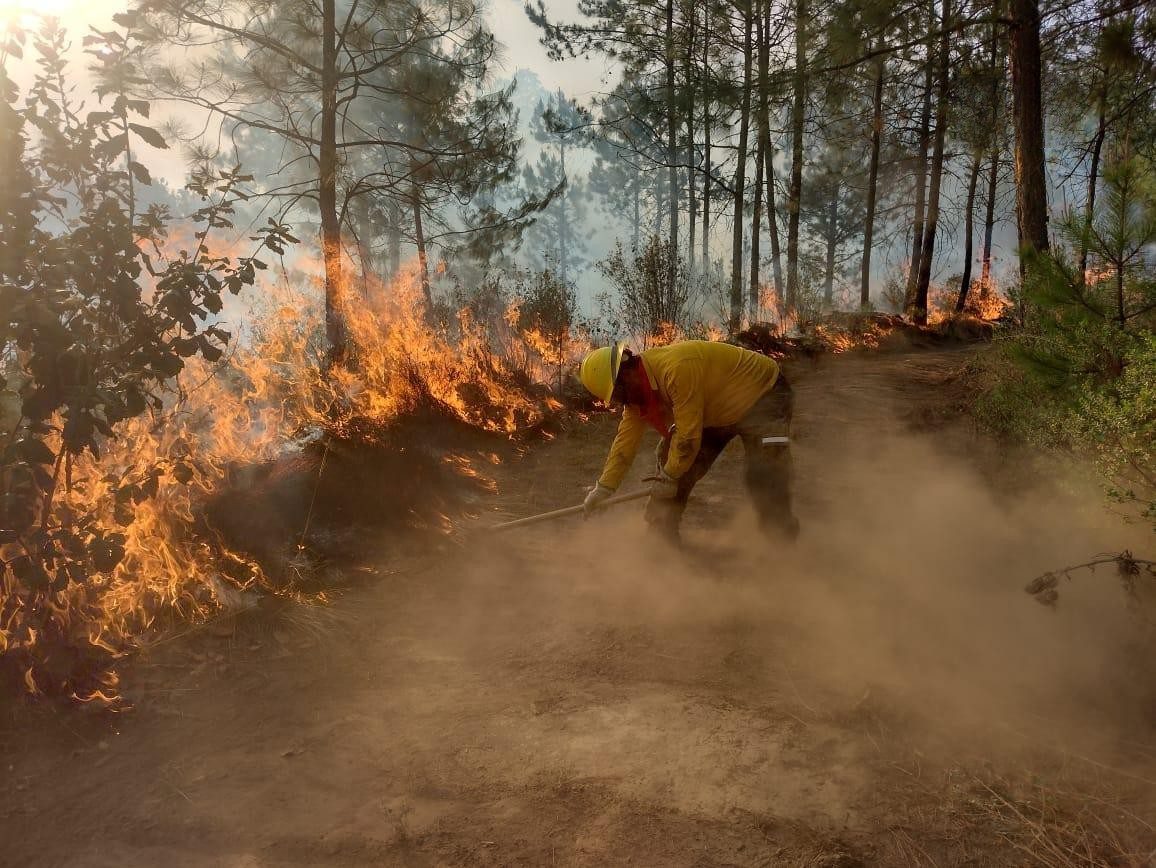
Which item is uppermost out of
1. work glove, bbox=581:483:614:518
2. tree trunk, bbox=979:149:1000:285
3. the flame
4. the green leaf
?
tree trunk, bbox=979:149:1000:285

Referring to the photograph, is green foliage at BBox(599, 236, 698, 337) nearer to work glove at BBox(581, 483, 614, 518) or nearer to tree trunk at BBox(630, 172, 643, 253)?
work glove at BBox(581, 483, 614, 518)

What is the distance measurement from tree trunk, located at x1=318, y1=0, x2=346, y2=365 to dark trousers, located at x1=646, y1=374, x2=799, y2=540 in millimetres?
5423

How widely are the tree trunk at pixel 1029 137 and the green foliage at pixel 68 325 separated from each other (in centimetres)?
723

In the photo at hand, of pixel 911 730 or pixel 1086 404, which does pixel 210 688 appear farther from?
pixel 1086 404

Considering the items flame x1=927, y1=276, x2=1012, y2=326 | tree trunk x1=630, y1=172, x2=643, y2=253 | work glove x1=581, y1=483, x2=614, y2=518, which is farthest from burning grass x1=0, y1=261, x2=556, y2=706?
tree trunk x1=630, y1=172, x2=643, y2=253

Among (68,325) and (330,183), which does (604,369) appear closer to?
A: (68,325)

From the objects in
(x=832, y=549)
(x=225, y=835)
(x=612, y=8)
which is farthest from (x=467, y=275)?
(x=225, y=835)

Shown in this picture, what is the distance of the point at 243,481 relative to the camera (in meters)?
4.54

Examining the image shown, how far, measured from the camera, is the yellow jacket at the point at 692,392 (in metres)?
4.04

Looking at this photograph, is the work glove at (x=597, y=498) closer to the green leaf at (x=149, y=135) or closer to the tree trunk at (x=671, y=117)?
the green leaf at (x=149, y=135)

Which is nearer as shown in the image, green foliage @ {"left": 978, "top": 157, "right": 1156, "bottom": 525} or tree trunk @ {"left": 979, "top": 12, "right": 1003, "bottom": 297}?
green foliage @ {"left": 978, "top": 157, "right": 1156, "bottom": 525}

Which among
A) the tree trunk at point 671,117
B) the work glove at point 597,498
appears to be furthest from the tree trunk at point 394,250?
the work glove at point 597,498

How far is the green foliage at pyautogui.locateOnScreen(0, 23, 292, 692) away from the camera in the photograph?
2.61 meters

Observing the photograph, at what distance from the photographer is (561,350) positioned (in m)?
10.2
